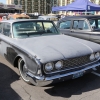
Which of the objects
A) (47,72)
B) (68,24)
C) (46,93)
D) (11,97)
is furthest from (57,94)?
(68,24)

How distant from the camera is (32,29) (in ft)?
17.2

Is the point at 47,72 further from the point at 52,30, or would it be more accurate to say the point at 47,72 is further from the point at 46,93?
the point at 52,30

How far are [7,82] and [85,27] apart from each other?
12.1 ft

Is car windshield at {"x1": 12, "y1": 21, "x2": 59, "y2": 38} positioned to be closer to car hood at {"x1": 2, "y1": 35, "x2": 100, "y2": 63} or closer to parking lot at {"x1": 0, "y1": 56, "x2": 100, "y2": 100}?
car hood at {"x1": 2, "y1": 35, "x2": 100, "y2": 63}

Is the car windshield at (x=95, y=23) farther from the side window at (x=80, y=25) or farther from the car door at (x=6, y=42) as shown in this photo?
the car door at (x=6, y=42)

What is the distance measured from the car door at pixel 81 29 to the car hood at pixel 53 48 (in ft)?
7.19

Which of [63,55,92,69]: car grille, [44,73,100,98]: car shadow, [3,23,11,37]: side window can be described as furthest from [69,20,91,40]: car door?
[3,23,11,37]: side window

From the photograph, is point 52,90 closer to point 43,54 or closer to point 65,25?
point 43,54

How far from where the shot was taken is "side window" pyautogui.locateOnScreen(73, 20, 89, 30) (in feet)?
22.4

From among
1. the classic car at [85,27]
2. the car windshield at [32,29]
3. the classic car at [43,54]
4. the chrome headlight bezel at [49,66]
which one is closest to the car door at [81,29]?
the classic car at [85,27]

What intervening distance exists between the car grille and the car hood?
0.10m

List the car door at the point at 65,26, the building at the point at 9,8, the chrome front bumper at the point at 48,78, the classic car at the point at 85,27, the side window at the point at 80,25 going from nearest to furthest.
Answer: the chrome front bumper at the point at 48,78, the classic car at the point at 85,27, the side window at the point at 80,25, the car door at the point at 65,26, the building at the point at 9,8

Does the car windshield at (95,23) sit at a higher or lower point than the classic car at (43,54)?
higher

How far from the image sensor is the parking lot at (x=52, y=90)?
3781 millimetres
